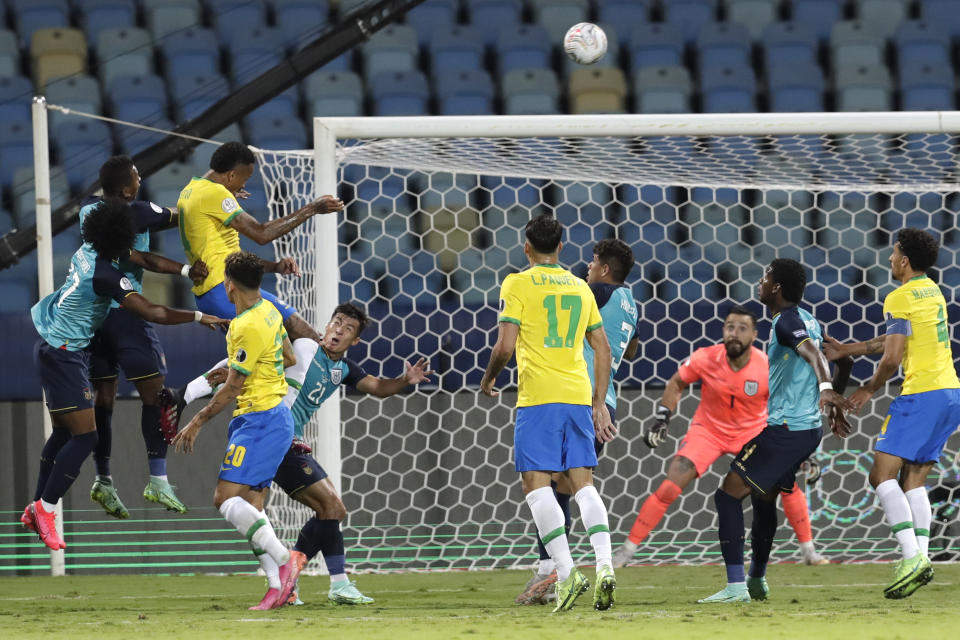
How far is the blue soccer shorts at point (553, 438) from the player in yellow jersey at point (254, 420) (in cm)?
109

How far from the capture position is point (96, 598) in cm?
666

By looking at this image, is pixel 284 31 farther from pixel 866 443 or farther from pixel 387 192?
pixel 866 443

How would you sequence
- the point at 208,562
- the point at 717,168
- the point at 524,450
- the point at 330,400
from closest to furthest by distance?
the point at 524,450 → the point at 330,400 → the point at 208,562 → the point at 717,168

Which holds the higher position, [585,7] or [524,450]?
[585,7]

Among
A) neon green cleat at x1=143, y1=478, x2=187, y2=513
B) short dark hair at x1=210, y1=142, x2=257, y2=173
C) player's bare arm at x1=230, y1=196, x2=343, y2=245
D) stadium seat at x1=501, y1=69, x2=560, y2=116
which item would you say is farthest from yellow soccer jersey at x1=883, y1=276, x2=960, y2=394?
stadium seat at x1=501, y1=69, x2=560, y2=116

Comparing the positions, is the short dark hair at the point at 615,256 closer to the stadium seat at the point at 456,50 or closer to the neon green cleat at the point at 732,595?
the neon green cleat at the point at 732,595

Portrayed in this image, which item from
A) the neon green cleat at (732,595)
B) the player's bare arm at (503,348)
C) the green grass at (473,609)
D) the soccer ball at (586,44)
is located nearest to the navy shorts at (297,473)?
the green grass at (473,609)

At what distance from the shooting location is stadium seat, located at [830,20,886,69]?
39.6ft

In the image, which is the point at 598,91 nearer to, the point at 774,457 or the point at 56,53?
the point at 56,53

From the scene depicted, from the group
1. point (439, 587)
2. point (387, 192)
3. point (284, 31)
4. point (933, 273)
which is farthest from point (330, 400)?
point (284, 31)

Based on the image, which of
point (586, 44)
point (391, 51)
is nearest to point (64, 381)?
point (586, 44)

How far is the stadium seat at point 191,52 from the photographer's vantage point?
12133 mm

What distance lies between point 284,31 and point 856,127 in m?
6.34

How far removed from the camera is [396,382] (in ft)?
21.0
